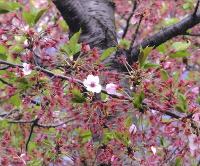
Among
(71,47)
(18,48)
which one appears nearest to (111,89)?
(71,47)

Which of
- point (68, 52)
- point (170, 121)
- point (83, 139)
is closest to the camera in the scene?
point (170, 121)

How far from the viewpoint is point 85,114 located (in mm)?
2371

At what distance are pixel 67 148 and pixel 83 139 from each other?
63cm

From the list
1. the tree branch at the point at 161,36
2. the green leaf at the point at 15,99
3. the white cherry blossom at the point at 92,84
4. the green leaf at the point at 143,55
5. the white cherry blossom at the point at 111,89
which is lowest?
the green leaf at the point at 15,99

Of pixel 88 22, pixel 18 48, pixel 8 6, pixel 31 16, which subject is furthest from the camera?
pixel 88 22

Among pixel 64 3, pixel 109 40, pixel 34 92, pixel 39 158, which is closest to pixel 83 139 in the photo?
pixel 39 158

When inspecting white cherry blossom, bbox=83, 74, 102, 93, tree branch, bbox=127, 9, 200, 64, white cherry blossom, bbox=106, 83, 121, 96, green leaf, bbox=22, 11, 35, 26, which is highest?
green leaf, bbox=22, 11, 35, 26

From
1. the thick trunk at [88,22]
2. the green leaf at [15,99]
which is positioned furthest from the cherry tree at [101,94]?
the thick trunk at [88,22]

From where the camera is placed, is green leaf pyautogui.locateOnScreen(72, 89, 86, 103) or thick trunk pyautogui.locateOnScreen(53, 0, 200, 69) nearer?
green leaf pyautogui.locateOnScreen(72, 89, 86, 103)

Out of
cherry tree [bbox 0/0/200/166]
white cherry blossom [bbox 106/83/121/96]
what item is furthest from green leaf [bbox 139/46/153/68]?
white cherry blossom [bbox 106/83/121/96]

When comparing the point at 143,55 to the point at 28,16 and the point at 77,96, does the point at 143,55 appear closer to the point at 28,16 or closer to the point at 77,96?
the point at 77,96

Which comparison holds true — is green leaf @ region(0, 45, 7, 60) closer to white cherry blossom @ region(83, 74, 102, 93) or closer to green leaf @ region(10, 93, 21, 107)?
green leaf @ region(10, 93, 21, 107)

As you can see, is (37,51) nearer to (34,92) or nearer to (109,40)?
(34,92)

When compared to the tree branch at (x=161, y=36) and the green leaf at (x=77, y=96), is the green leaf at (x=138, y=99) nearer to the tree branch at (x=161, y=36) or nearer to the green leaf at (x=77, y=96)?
the green leaf at (x=77, y=96)
